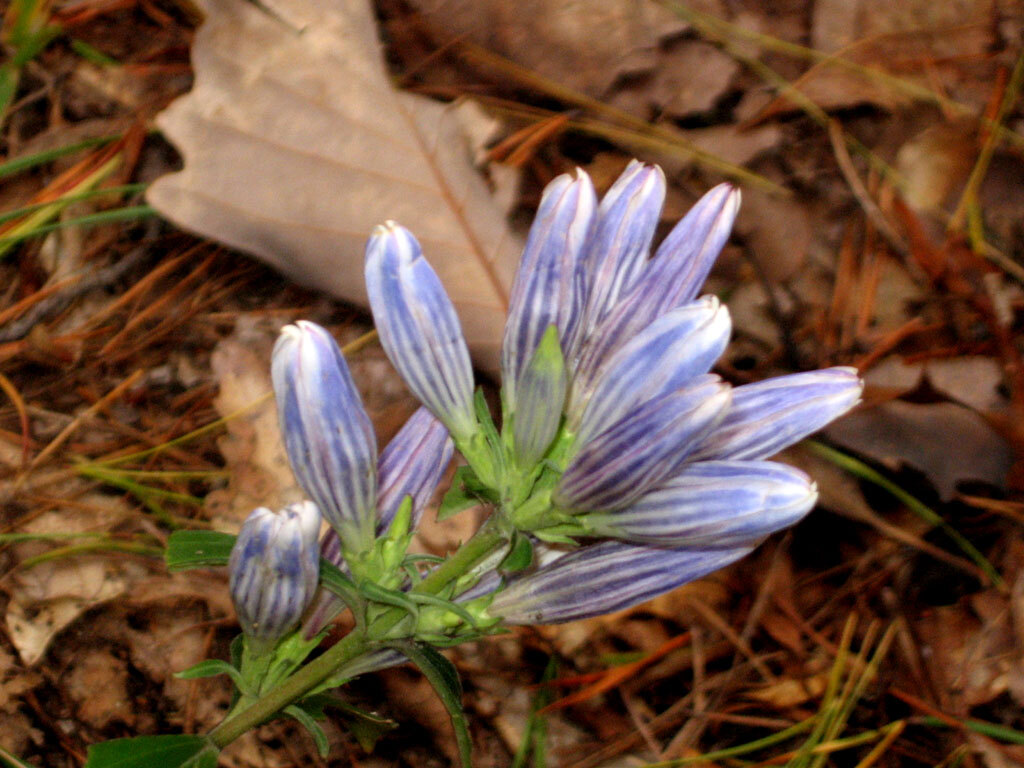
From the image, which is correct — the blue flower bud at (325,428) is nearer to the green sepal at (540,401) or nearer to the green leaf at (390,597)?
the green leaf at (390,597)

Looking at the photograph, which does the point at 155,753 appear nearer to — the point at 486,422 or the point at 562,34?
the point at 486,422

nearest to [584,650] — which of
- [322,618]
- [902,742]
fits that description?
[902,742]

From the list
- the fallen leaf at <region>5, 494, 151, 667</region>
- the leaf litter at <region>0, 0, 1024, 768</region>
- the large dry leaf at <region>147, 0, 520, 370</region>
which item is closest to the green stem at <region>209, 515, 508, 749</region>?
the leaf litter at <region>0, 0, 1024, 768</region>

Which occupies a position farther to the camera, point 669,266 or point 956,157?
point 956,157

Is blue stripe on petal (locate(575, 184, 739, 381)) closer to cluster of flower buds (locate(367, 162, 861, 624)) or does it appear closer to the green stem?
cluster of flower buds (locate(367, 162, 861, 624))

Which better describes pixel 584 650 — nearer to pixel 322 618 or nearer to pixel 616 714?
pixel 616 714

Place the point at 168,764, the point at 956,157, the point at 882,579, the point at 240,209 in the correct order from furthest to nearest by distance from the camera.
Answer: the point at 956,157
the point at 882,579
the point at 240,209
the point at 168,764
